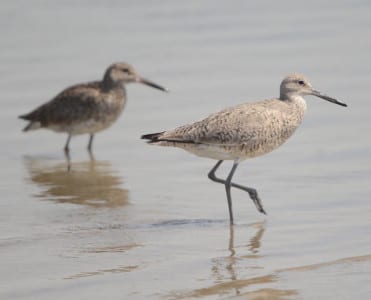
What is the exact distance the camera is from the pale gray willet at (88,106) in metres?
11.9

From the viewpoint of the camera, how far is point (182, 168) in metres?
10.0

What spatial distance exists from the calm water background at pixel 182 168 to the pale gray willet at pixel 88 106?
0.18m

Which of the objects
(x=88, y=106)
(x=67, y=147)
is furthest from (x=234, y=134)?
(x=88, y=106)

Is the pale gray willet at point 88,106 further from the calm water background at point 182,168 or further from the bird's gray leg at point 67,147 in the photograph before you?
the calm water background at point 182,168

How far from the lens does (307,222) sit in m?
8.07

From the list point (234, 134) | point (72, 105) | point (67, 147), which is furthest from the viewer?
point (72, 105)

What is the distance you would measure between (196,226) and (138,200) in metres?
1.14

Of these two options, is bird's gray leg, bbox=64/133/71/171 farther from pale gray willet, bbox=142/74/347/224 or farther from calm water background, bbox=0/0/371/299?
pale gray willet, bbox=142/74/347/224

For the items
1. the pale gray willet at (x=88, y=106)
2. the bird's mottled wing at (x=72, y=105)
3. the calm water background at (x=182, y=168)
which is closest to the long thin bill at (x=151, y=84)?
the pale gray willet at (x=88, y=106)

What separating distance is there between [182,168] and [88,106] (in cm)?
271

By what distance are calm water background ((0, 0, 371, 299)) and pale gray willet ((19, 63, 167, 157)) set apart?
0.60 ft

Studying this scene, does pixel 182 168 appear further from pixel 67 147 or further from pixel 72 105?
pixel 72 105

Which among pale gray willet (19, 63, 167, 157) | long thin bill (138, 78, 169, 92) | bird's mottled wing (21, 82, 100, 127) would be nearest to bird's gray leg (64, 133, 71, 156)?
pale gray willet (19, 63, 167, 157)

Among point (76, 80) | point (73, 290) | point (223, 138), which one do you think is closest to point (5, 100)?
point (76, 80)
